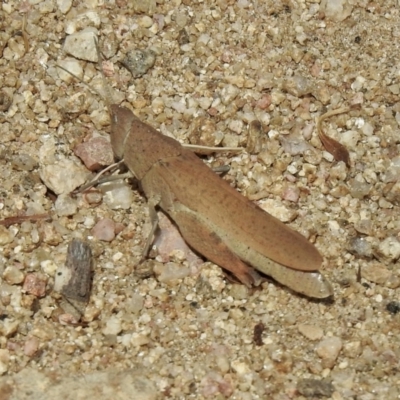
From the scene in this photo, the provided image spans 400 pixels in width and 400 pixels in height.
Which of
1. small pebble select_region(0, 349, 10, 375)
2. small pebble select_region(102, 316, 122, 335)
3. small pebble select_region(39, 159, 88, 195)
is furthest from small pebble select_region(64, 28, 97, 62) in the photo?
small pebble select_region(0, 349, 10, 375)

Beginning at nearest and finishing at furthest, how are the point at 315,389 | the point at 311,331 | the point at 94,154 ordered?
the point at 315,389 → the point at 311,331 → the point at 94,154

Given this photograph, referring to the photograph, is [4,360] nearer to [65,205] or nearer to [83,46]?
[65,205]

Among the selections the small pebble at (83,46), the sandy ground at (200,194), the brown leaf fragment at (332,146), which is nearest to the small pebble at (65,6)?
the sandy ground at (200,194)

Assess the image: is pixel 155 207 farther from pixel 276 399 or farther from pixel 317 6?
pixel 317 6

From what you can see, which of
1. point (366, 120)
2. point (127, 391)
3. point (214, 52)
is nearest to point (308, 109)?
point (366, 120)

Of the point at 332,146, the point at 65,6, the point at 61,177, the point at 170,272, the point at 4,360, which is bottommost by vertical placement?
the point at 4,360

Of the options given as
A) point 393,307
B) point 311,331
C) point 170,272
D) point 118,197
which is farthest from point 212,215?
point 393,307

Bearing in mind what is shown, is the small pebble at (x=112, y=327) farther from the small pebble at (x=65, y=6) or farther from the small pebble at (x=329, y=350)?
the small pebble at (x=65, y=6)
